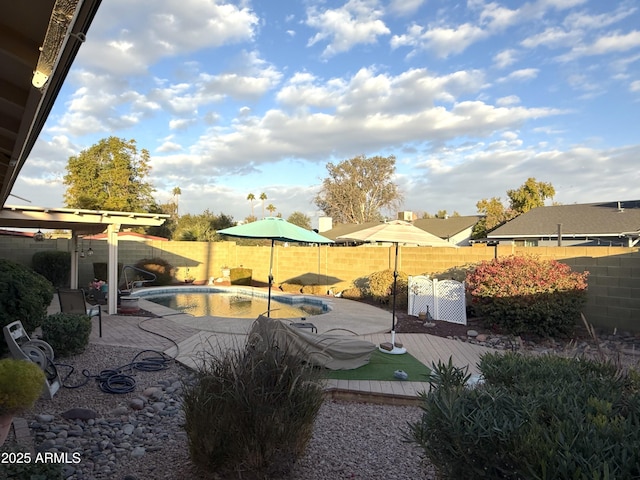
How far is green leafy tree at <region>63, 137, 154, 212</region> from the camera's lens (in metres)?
27.6

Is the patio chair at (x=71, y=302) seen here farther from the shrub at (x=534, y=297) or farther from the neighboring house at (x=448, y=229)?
the neighboring house at (x=448, y=229)

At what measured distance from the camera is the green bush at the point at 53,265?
1565cm

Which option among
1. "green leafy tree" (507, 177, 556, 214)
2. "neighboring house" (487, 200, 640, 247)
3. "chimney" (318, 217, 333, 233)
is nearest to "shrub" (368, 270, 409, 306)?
"neighboring house" (487, 200, 640, 247)

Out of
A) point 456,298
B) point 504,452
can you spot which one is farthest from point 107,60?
point 456,298

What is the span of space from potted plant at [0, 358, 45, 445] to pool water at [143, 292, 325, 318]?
8921 millimetres

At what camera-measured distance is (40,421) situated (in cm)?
410

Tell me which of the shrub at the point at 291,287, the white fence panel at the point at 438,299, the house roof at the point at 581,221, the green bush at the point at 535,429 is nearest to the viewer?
the green bush at the point at 535,429

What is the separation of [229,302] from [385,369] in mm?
10755

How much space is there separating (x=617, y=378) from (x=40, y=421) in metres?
4.95

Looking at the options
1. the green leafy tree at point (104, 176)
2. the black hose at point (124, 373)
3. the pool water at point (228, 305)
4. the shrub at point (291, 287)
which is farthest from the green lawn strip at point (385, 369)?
the green leafy tree at point (104, 176)

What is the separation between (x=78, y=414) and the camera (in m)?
4.27

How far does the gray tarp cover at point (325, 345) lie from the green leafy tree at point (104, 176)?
25.3 m

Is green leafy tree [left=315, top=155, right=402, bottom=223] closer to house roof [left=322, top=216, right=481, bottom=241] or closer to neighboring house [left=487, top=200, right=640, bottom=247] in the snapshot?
house roof [left=322, top=216, right=481, bottom=241]

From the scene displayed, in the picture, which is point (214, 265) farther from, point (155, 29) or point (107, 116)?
point (155, 29)
